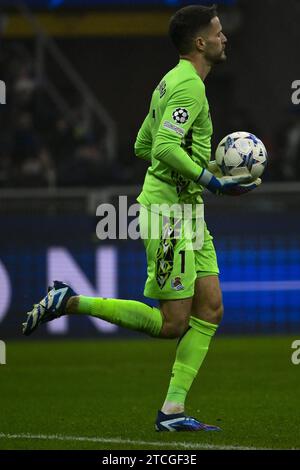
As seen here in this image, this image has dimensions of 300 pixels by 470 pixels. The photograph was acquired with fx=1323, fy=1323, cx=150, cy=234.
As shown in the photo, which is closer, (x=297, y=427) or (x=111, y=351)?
(x=297, y=427)

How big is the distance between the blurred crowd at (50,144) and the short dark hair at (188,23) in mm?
7683

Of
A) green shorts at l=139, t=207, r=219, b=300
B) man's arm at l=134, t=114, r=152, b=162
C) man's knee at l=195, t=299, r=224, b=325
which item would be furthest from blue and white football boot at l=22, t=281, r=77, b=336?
man's arm at l=134, t=114, r=152, b=162

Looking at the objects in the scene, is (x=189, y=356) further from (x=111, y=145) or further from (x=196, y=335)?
(x=111, y=145)

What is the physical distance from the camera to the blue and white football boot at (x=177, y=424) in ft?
22.7

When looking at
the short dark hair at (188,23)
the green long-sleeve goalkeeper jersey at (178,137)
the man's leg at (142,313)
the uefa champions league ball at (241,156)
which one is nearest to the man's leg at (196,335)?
the man's leg at (142,313)

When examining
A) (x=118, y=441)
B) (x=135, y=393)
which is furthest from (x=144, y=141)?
(x=135, y=393)

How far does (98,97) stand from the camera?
1862cm

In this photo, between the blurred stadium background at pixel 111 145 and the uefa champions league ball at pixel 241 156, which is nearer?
the uefa champions league ball at pixel 241 156

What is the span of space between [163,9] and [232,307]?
159 inches

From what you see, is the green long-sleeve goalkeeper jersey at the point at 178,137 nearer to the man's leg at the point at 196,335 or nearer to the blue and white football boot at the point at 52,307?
the man's leg at the point at 196,335
